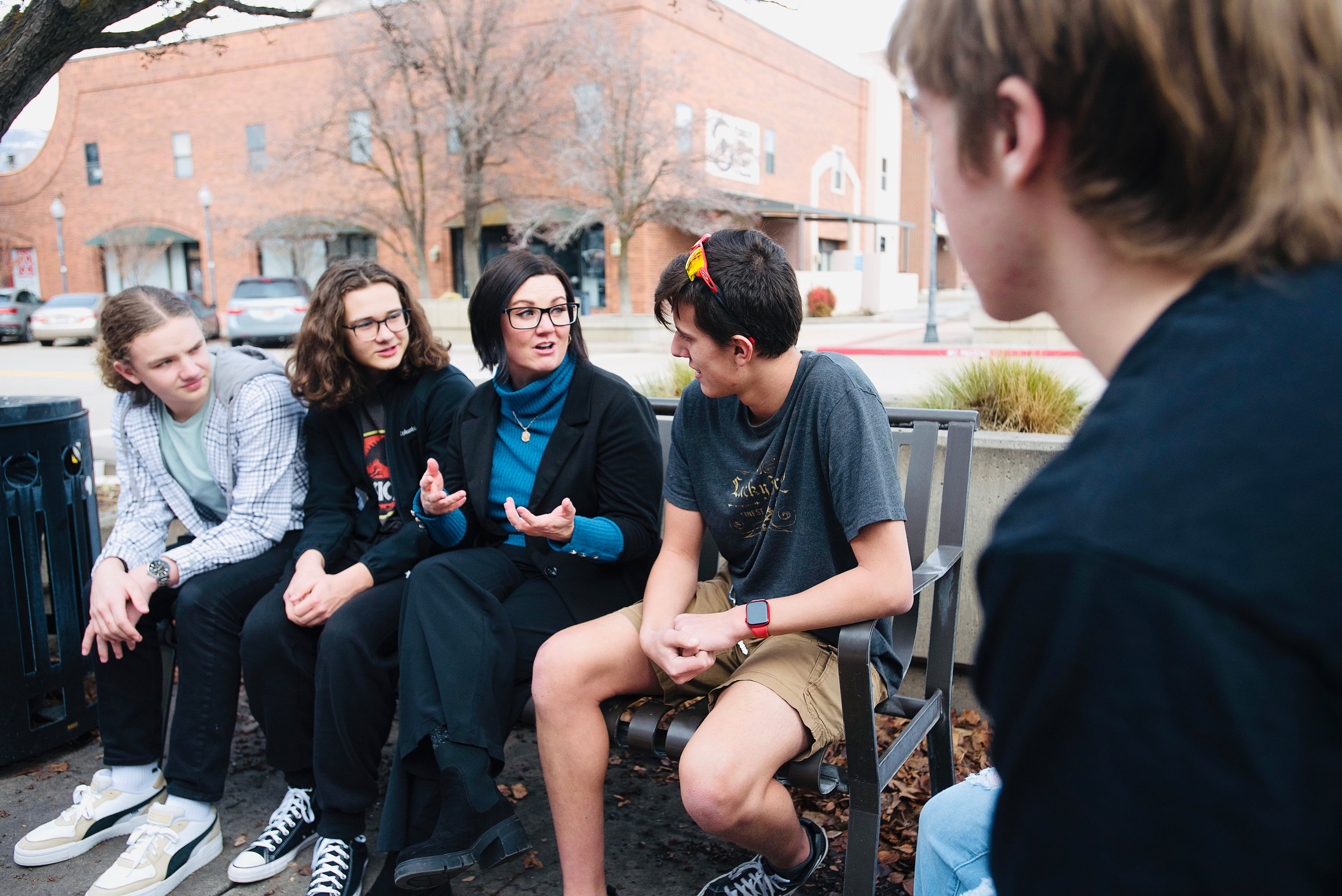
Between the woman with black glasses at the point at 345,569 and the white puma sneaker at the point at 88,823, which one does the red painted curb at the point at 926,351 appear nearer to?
the woman with black glasses at the point at 345,569

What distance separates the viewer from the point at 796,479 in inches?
99.0

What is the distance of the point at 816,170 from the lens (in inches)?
1458

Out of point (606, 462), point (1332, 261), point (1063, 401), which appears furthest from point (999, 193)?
point (1063, 401)

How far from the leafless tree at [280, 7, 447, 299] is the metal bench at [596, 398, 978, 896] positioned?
21.5 meters

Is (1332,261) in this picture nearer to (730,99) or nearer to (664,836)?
(664,836)

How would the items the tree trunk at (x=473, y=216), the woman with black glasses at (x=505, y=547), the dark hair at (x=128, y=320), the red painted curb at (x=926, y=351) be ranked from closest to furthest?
the woman with black glasses at (x=505, y=547) → the dark hair at (x=128, y=320) → the red painted curb at (x=926, y=351) → the tree trunk at (x=473, y=216)

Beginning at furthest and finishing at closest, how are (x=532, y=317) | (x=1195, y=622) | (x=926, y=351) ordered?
(x=926, y=351)
(x=532, y=317)
(x=1195, y=622)

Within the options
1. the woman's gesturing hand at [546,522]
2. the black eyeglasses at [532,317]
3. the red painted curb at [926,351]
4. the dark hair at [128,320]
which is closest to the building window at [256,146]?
the red painted curb at [926,351]

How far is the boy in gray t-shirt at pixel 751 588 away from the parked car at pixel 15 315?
30487 millimetres

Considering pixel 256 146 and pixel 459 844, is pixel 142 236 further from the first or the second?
pixel 459 844

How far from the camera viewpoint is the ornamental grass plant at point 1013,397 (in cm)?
454

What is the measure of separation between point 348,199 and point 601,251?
7.90 meters

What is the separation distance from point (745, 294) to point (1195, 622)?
1.87 metres

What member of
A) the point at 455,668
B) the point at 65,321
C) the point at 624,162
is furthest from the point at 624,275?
the point at 455,668
